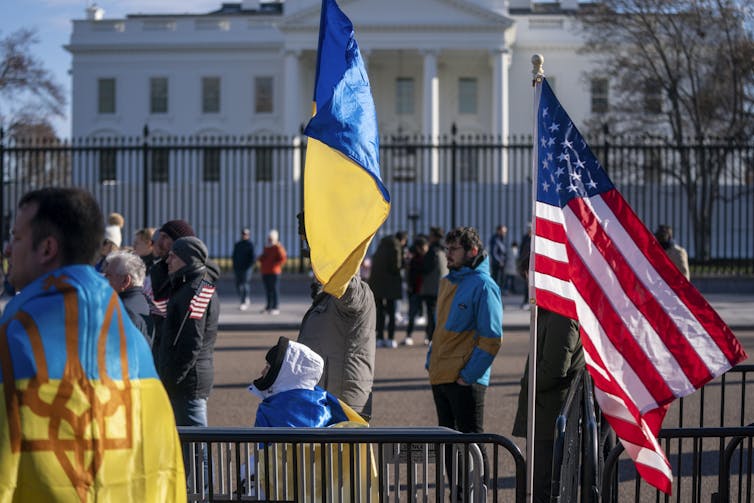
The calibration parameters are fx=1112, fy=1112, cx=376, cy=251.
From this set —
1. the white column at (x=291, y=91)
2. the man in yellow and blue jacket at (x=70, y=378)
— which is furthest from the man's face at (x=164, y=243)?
the white column at (x=291, y=91)

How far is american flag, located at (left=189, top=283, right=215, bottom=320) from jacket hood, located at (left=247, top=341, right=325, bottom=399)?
1487 millimetres

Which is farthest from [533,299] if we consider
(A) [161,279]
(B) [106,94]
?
(B) [106,94]

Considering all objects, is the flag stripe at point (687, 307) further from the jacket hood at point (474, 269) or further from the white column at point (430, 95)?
the white column at point (430, 95)

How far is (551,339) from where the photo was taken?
6043mm

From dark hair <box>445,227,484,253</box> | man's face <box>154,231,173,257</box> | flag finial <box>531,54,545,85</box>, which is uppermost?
flag finial <box>531,54,545,85</box>

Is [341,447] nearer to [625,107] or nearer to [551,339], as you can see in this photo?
[551,339]

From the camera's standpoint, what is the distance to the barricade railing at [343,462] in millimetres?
4145

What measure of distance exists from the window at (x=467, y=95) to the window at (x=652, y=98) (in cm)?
2202

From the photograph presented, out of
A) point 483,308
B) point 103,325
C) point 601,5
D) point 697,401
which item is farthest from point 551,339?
point 601,5

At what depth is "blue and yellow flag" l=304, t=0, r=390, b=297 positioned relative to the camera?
16.9ft

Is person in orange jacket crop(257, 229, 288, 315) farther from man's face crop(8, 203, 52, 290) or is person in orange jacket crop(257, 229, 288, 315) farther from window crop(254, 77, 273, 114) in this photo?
window crop(254, 77, 273, 114)

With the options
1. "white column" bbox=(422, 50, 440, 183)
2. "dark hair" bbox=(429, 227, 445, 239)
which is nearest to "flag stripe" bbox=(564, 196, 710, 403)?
"dark hair" bbox=(429, 227, 445, 239)

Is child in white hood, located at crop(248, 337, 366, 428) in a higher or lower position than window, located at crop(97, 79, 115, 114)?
lower

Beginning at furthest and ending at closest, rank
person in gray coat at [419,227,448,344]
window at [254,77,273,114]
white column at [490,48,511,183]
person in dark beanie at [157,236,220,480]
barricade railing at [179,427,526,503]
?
window at [254,77,273,114] → white column at [490,48,511,183] → person in gray coat at [419,227,448,344] → person in dark beanie at [157,236,220,480] → barricade railing at [179,427,526,503]
